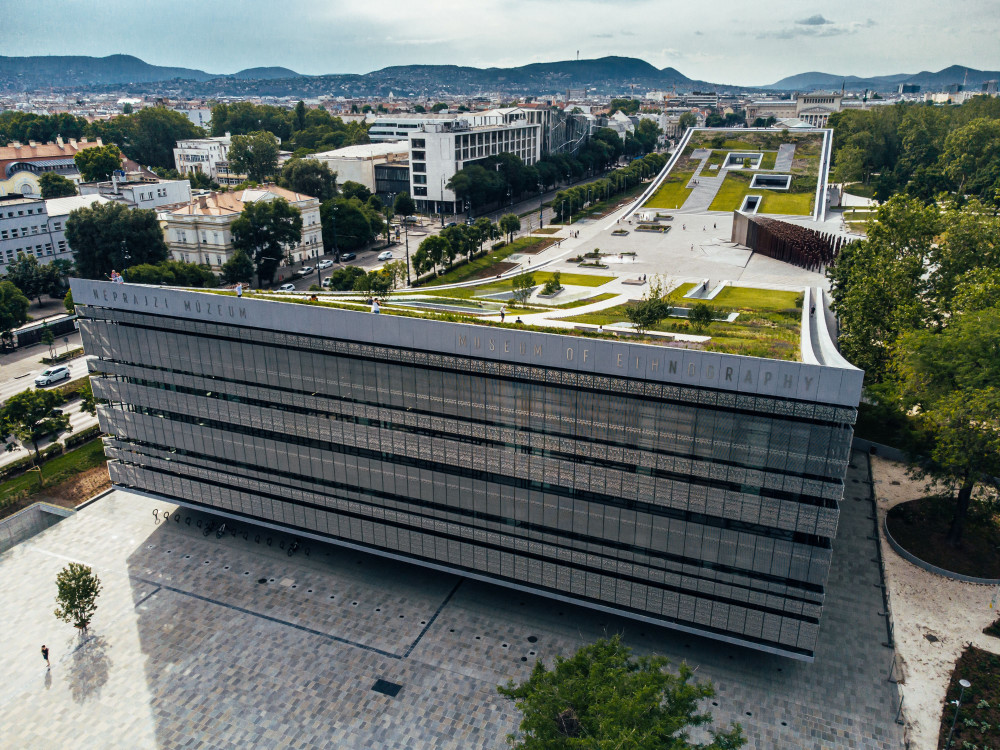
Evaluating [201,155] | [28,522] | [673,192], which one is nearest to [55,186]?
[201,155]

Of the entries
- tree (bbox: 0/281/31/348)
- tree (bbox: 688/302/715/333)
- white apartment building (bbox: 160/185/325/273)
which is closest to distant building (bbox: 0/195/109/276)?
white apartment building (bbox: 160/185/325/273)

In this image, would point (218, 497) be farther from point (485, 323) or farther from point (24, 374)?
point (24, 374)

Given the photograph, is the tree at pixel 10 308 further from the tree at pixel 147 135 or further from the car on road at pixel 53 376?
the tree at pixel 147 135

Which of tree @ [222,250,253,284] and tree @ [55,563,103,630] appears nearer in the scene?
tree @ [55,563,103,630]

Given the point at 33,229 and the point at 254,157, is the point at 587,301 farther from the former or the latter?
the point at 254,157

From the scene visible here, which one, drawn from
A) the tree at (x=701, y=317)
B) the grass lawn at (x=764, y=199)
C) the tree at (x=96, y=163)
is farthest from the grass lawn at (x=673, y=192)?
the tree at (x=96, y=163)

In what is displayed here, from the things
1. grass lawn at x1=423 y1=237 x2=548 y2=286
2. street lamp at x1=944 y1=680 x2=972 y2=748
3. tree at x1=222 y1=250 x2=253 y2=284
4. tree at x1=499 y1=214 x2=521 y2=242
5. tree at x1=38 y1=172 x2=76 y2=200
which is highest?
tree at x1=38 y1=172 x2=76 y2=200

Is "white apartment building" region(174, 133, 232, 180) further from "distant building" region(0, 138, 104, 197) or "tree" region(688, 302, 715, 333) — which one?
"tree" region(688, 302, 715, 333)
